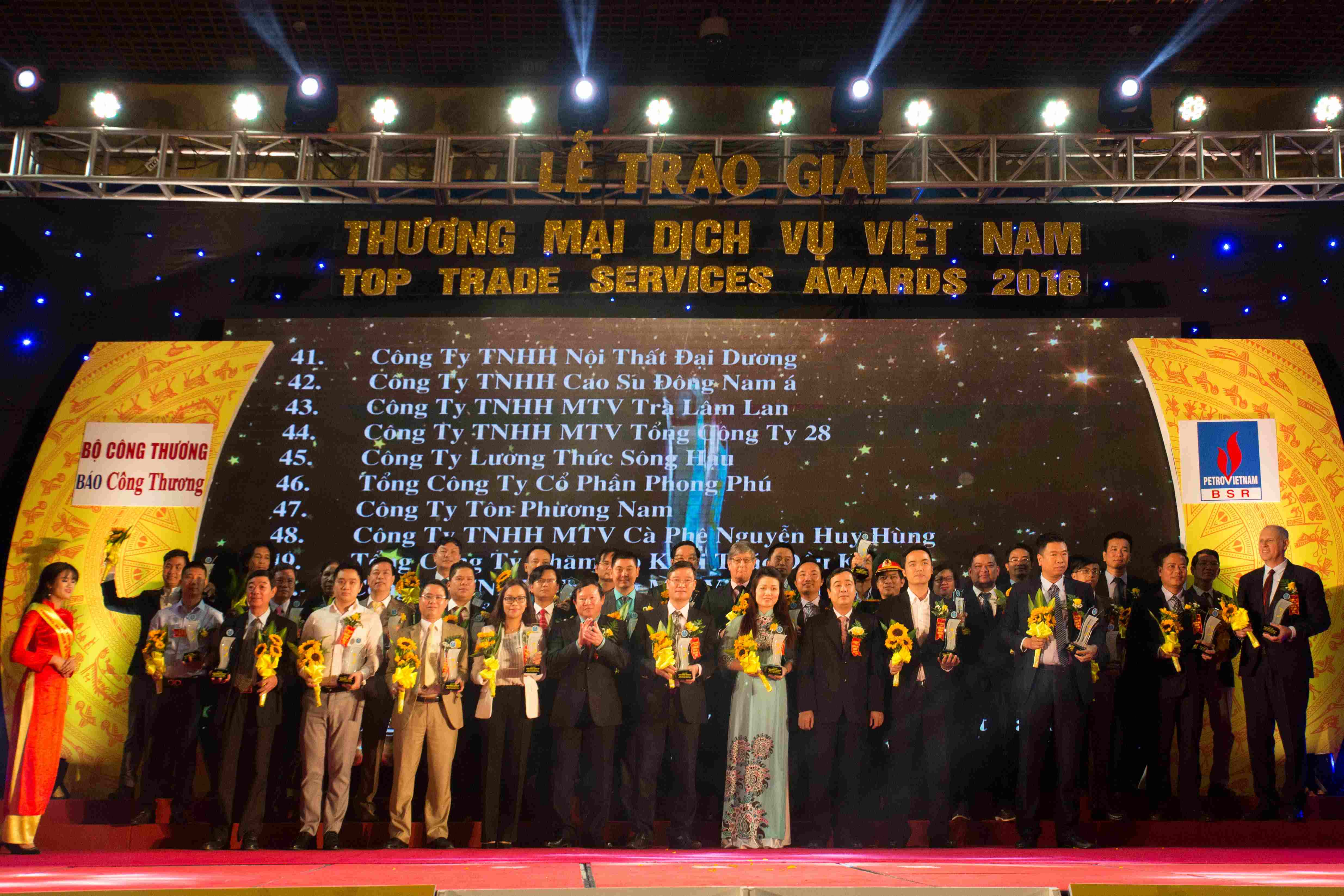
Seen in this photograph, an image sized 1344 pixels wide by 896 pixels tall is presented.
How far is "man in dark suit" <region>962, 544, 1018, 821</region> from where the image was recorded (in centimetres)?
535

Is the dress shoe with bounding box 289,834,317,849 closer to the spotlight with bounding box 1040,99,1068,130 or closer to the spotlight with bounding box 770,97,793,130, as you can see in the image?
the spotlight with bounding box 770,97,793,130

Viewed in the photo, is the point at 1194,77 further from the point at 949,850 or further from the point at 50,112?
the point at 50,112

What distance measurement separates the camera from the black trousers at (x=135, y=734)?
5.46 meters

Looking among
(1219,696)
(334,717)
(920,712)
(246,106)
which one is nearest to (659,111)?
(246,106)

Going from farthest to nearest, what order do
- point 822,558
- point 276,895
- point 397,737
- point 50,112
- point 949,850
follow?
point 50,112
point 822,558
point 397,737
point 949,850
point 276,895

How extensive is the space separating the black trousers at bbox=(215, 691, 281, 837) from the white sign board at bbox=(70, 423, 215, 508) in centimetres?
151

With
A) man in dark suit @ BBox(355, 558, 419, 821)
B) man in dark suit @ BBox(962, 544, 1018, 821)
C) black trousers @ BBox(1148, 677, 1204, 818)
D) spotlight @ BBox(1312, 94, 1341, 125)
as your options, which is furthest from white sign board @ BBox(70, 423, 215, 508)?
spotlight @ BBox(1312, 94, 1341, 125)

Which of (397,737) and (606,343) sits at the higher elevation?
(606,343)

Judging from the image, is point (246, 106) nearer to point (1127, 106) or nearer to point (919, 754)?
point (1127, 106)

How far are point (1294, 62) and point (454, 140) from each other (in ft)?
17.2

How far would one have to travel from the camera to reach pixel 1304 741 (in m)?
5.33

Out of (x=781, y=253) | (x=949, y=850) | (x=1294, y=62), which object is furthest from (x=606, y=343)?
(x=1294, y=62)

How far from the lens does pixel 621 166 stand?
256 inches

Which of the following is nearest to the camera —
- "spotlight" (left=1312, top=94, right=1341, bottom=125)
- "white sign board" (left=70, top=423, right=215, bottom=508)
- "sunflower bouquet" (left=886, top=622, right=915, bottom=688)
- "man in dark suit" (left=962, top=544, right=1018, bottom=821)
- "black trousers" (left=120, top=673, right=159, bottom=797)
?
"sunflower bouquet" (left=886, top=622, right=915, bottom=688)
